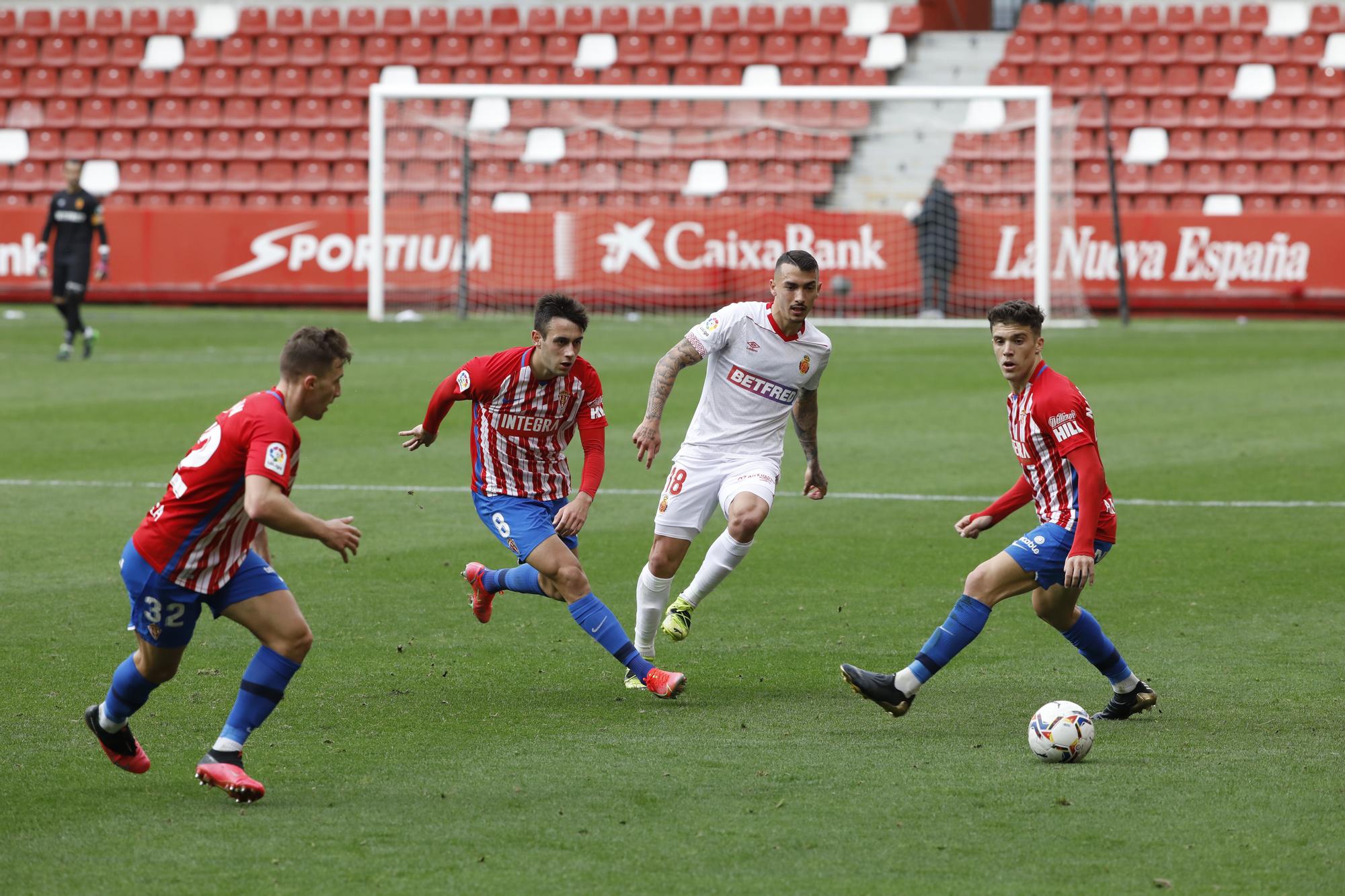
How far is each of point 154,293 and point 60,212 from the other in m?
7.27

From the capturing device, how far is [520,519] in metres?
6.77

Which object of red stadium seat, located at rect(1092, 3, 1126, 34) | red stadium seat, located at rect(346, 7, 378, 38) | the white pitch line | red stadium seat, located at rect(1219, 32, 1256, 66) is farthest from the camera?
red stadium seat, located at rect(346, 7, 378, 38)

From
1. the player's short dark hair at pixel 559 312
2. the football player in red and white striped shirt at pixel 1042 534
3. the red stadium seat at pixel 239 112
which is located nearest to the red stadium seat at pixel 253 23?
the red stadium seat at pixel 239 112

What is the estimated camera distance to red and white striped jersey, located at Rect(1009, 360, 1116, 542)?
5824mm

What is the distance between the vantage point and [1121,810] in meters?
4.87

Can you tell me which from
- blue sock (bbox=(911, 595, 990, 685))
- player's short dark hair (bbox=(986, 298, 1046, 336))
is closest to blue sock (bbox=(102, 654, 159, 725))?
blue sock (bbox=(911, 595, 990, 685))

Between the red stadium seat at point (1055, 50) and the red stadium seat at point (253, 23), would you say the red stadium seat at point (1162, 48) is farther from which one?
the red stadium seat at point (253, 23)

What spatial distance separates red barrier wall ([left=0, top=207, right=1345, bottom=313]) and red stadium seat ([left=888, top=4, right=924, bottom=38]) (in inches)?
224

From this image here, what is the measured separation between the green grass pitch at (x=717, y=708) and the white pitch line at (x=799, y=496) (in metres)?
0.07

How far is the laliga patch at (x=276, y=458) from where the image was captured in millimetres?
4852

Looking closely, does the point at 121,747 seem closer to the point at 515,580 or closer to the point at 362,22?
the point at 515,580

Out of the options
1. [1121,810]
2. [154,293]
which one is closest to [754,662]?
[1121,810]

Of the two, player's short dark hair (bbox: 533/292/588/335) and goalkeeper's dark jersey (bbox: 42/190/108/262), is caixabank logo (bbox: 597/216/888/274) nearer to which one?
goalkeeper's dark jersey (bbox: 42/190/108/262)

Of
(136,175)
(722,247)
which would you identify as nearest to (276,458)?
(722,247)
